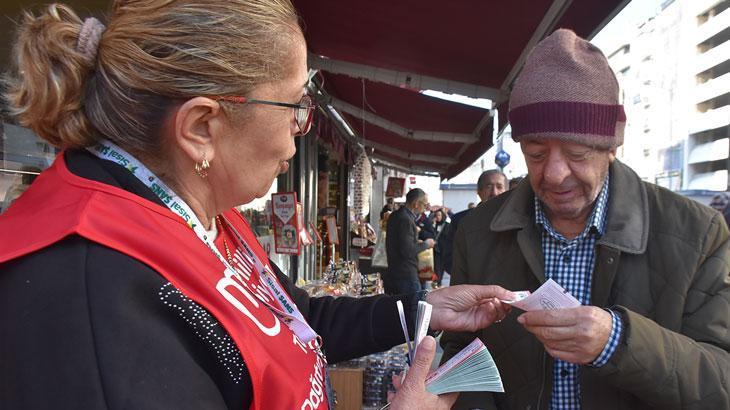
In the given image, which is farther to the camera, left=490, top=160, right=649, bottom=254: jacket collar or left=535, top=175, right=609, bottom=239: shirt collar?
left=535, top=175, right=609, bottom=239: shirt collar

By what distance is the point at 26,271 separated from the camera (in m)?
0.73

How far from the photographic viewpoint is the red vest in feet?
2.49

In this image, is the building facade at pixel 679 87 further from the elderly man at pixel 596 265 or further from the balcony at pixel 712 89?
the elderly man at pixel 596 265

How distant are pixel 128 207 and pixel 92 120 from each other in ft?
0.73

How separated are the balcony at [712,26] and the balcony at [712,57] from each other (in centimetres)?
130

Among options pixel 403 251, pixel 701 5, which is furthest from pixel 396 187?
pixel 701 5

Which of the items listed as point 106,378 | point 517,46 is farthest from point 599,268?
point 517,46

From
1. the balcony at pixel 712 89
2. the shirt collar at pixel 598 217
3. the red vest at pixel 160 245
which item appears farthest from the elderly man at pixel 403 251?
the balcony at pixel 712 89

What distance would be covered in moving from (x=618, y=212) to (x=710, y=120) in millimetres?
54793

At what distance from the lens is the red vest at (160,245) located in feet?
2.49

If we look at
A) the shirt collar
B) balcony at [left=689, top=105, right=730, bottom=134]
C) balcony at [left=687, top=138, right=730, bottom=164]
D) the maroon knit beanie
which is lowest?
the shirt collar

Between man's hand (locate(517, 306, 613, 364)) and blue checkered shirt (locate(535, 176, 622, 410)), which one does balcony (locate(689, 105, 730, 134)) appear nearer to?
blue checkered shirt (locate(535, 176, 622, 410))

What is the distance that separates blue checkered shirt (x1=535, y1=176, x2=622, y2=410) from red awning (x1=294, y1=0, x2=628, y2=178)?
1.89m

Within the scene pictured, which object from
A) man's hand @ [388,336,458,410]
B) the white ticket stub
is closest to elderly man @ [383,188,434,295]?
the white ticket stub
